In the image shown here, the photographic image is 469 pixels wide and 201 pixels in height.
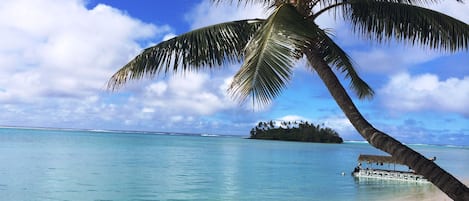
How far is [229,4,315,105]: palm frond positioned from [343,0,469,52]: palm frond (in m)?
1.42

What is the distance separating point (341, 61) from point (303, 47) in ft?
7.15

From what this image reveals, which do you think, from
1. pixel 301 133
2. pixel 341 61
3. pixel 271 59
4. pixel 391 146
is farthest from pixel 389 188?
pixel 301 133

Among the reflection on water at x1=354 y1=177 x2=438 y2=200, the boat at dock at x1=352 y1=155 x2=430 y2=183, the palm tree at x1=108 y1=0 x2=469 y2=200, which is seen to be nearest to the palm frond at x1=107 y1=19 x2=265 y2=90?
the palm tree at x1=108 y1=0 x2=469 y2=200

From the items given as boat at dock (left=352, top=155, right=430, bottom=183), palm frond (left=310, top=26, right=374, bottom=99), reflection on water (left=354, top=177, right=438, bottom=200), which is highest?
palm frond (left=310, top=26, right=374, bottom=99)

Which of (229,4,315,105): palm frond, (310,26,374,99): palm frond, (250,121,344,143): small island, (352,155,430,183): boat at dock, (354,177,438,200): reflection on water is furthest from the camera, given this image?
(250,121,344,143): small island

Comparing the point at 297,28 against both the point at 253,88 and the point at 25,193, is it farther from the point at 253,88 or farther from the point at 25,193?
the point at 25,193

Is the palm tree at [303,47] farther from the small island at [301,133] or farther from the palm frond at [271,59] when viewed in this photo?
the small island at [301,133]

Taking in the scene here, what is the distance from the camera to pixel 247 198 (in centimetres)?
2375

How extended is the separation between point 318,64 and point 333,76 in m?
0.24

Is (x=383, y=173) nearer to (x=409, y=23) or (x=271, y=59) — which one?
(x=409, y=23)

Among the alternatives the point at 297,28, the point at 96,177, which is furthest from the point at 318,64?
the point at 96,177

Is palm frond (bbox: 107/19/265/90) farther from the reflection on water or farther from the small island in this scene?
the small island

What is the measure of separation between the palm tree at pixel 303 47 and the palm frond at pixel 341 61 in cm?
2

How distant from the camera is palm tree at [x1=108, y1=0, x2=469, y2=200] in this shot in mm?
5125
